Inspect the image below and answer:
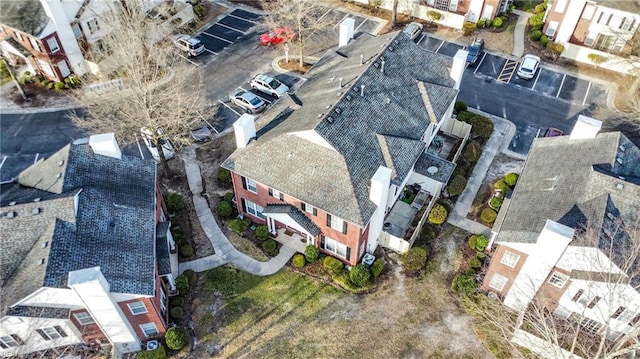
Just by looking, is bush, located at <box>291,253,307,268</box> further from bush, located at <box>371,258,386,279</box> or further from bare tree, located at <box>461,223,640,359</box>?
bare tree, located at <box>461,223,640,359</box>

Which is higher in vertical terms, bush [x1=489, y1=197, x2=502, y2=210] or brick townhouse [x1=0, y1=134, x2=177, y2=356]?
brick townhouse [x1=0, y1=134, x2=177, y2=356]

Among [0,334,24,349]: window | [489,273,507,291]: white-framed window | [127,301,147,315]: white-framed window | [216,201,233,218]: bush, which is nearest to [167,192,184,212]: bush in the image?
[216,201,233,218]: bush

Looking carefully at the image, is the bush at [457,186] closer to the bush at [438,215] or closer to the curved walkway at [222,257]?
the bush at [438,215]

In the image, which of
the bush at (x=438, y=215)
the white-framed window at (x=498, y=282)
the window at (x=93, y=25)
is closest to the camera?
the white-framed window at (x=498, y=282)

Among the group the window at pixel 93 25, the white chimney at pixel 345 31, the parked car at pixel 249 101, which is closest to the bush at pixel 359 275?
the parked car at pixel 249 101

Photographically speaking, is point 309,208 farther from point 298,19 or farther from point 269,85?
point 298,19

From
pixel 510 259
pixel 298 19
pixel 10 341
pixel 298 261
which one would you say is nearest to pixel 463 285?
pixel 510 259
